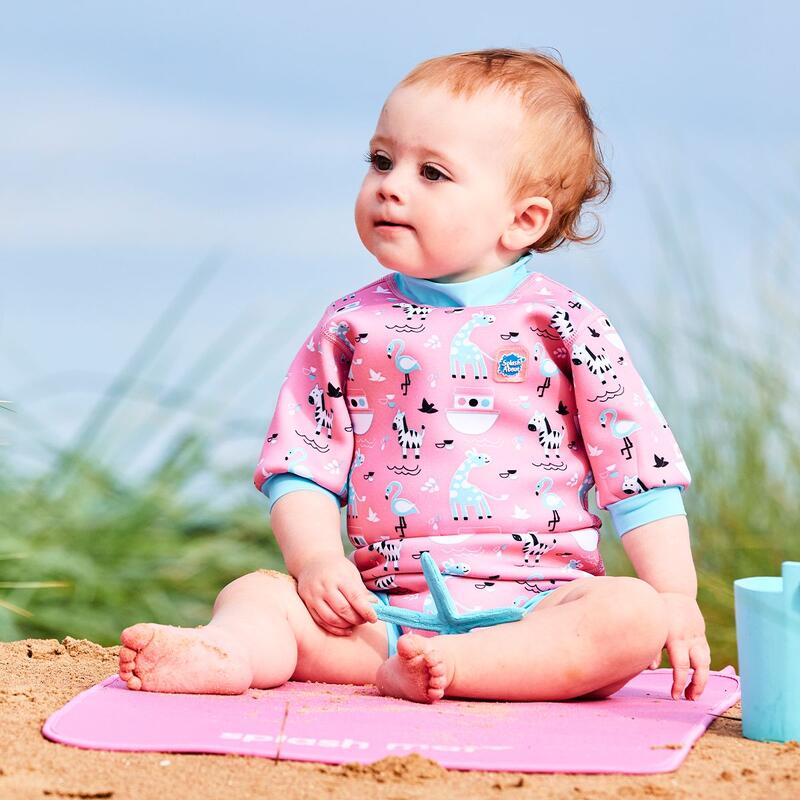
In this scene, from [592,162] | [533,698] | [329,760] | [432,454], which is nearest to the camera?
[329,760]

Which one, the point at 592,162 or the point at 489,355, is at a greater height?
the point at 592,162

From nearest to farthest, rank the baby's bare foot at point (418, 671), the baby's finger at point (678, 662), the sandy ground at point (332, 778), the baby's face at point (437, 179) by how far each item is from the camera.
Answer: the sandy ground at point (332, 778) → the baby's bare foot at point (418, 671) → the baby's finger at point (678, 662) → the baby's face at point (437, 179)

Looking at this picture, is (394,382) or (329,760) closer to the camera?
(329,760)

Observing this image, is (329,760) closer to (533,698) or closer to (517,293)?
(533,698)

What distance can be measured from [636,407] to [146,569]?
212cm

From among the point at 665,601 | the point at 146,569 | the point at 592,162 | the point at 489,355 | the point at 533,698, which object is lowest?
the point at 146,569

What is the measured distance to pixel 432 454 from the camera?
8.84 ft

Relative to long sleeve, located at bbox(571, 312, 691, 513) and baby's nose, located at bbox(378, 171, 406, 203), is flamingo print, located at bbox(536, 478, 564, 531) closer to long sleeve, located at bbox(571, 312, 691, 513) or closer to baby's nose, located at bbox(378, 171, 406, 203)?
long sleeve, located at bbox(571, 312, 691, 513)

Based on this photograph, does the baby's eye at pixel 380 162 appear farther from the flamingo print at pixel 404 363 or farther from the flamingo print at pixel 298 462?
the flamingo print at pixel 298 462

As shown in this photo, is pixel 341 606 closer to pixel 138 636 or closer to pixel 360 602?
pixel 360 602

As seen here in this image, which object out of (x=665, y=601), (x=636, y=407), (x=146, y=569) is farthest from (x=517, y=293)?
(x=146, y=569)

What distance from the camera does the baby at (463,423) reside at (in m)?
2.65

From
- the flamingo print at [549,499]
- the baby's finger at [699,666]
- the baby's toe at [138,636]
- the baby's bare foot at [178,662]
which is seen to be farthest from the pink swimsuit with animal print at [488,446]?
the baby's toe at [138,636]

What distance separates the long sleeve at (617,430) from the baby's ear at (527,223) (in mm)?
231
